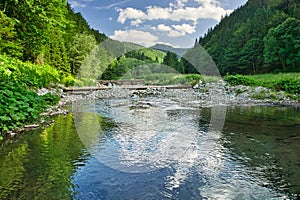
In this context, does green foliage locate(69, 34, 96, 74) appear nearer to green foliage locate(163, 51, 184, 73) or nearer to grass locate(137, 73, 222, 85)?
grass locate(137, 73, 222, 85)

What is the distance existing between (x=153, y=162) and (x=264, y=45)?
38.7m

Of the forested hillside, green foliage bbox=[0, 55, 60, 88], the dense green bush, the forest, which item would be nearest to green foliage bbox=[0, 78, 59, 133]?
the forest

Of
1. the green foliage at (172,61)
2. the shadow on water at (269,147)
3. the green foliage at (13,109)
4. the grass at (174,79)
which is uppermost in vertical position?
the green foliage at (172,61)

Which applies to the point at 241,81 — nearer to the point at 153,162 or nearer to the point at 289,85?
the point at 289,85

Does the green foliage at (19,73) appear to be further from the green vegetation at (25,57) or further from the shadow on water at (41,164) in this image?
the shadow on water at (41,164)

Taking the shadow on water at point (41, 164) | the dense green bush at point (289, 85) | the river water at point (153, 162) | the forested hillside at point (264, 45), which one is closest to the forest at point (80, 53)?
the forested hillside at point (264, 45)

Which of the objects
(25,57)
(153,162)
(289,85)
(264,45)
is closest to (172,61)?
(264,45)

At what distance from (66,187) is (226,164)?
2.69 meters

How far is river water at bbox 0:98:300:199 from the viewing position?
3.80 m

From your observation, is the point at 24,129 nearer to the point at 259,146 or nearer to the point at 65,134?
the point at 65,134

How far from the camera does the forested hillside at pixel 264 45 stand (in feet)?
112

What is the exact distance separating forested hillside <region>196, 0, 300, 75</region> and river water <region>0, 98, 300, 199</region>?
2984cm

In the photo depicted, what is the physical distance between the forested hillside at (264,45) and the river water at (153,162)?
29.8 metres

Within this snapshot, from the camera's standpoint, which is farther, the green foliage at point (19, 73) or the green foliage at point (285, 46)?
the green foliage at point (285, 46)
